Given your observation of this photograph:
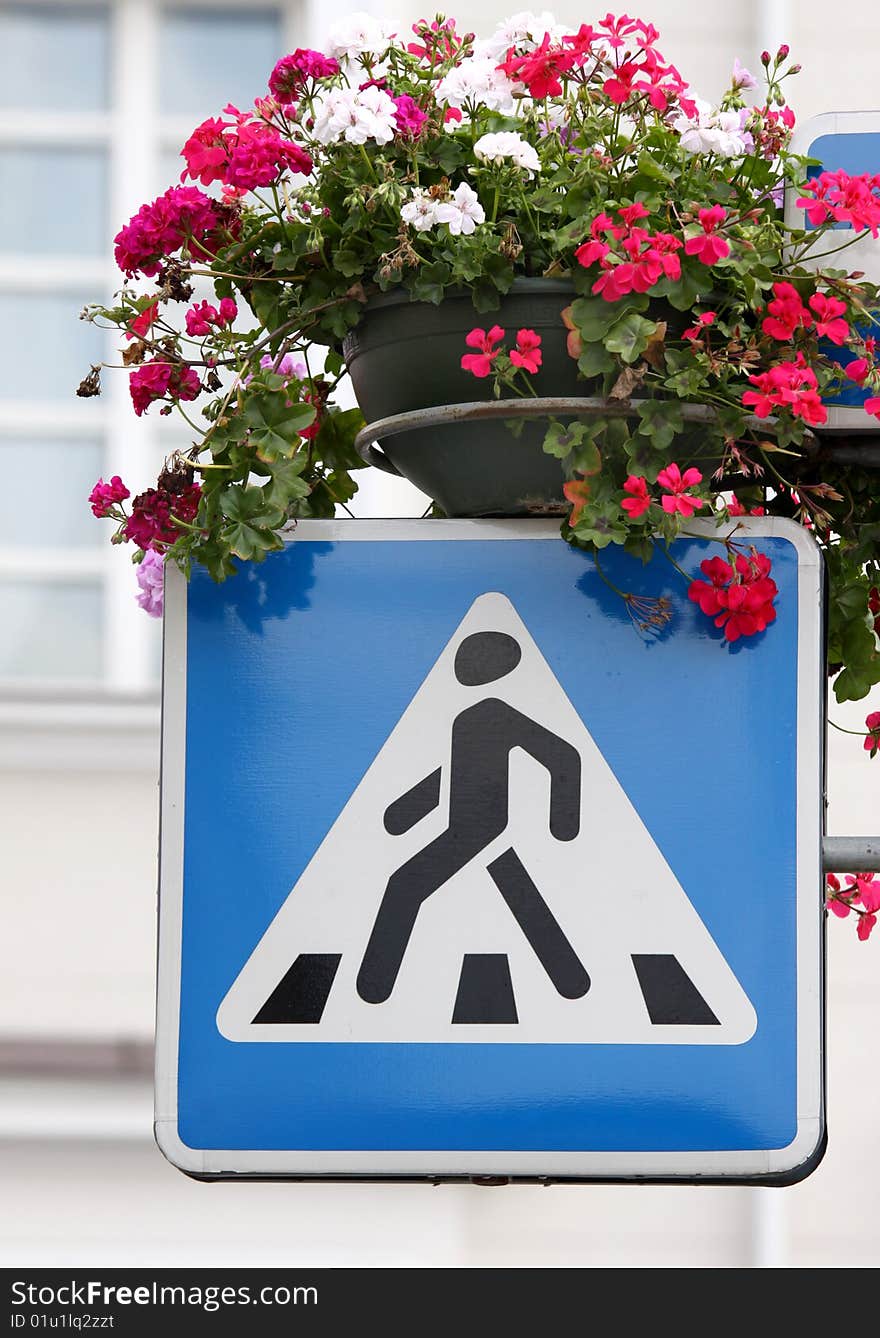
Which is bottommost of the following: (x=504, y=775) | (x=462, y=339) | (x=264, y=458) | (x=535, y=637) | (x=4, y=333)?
(x=504, y=775)

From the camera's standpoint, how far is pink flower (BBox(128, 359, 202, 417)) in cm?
150

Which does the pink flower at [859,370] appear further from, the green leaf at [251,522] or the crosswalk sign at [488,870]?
the green leaf at [251,522]

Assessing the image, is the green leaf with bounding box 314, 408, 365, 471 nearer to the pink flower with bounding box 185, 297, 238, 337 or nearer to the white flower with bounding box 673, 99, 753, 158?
the pink flower with bounding box 185, 297, 238, 337

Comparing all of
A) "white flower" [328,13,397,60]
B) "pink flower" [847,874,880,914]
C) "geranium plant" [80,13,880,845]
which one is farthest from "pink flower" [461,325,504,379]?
"pink flower" [847,874,880,914]

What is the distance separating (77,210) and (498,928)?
9.47 ft

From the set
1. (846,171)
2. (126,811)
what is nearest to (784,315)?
(846,171)

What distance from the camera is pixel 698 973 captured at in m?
1.32

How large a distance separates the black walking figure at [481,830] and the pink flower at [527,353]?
243 mm

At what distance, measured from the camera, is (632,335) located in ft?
4.33

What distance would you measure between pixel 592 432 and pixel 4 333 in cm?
275

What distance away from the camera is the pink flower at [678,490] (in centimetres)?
130

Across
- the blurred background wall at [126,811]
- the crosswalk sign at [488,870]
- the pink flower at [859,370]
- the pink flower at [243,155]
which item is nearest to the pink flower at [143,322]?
the pink flower at [243,155]
